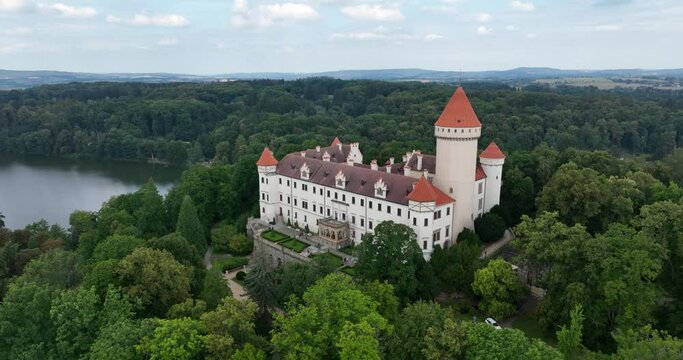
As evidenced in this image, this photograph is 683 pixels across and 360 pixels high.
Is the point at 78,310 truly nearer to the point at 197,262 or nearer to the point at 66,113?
the point at 197,262

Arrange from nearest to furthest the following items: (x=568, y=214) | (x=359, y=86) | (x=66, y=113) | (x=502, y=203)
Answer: (x=568, y=214), (x=502, y=203), (x=66, y=113), (x=359, y=86)

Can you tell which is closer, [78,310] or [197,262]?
[78,310]

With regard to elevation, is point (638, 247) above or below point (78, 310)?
above

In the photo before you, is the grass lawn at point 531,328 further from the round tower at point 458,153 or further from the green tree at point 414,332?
the round tower at point 458,153

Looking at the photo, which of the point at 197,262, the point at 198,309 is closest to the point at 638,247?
the point at 198,309

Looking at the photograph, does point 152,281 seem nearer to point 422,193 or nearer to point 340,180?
point 340,180

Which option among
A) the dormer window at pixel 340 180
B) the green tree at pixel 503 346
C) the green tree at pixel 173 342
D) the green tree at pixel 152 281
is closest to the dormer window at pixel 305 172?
the dormer window at pixel 340 180

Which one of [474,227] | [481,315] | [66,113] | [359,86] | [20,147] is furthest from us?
[359,86]
